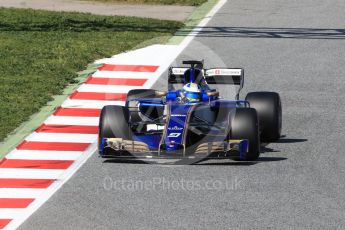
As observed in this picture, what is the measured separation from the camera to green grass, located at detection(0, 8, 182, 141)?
29078 mm

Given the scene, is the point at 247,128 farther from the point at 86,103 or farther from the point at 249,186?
the point at 86,103

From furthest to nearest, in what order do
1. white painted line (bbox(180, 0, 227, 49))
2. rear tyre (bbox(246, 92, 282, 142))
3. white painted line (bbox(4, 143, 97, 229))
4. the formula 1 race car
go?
white painted line (bbox(180, 0, 227, 49))
rear tyre (bbox(246, 92, 282, 142))
the formula 1 race car
white painted line (bbox(4, 143, 97, 229))

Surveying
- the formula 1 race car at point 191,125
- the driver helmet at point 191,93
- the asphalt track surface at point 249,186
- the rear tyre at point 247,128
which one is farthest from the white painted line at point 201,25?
the rear tyre at point 247,128

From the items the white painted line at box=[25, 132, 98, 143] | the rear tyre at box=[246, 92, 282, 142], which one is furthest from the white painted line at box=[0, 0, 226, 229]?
the rear tyre at box=[246, 92, 282, 142]

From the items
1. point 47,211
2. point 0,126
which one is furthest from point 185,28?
point 47,211

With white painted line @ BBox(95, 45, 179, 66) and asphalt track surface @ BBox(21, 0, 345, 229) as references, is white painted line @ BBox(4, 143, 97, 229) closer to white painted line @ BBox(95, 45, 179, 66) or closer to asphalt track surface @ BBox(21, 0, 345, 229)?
asphalt track surface @ BBox(21, 0, 345, 229)

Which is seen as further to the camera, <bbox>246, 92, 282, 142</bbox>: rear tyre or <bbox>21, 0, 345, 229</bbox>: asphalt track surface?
<bbox>246, 92, 282, 142</bbox>: rear tyre

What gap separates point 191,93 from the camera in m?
24.3

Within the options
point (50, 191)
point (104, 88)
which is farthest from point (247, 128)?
point (104, 88)

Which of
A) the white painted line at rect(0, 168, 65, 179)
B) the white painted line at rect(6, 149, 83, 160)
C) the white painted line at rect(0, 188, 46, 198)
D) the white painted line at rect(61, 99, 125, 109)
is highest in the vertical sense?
the white painted line at rect(61, 99, 125, 109)

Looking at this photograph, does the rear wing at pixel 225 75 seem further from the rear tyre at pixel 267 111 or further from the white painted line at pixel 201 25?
the white painted line at pixel 201 25

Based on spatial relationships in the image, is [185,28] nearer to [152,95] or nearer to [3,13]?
[3,13]

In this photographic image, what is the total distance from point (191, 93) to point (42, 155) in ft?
10.3

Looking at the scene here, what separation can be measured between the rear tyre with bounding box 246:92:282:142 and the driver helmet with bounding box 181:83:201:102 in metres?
1.08
